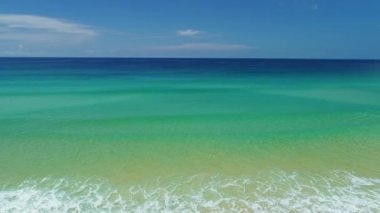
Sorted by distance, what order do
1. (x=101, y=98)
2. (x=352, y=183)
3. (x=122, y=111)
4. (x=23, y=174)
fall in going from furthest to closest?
(x=101, y=98)
(x=122, y=111)
(x=23, y=174)
(x=352, y=183)

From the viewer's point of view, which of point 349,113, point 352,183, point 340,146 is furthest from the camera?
point 349,113

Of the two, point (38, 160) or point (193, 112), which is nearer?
point (38, 160)

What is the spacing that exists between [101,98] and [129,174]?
13404mm

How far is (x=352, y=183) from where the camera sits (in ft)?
21.3

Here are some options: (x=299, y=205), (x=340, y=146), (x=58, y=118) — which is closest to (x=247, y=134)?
Result: (x=340, y=146)

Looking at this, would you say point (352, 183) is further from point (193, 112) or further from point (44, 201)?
point (193, 112)

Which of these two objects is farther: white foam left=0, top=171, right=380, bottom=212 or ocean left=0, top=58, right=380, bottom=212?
ocean left=0, top=58, right=380, bottom=212

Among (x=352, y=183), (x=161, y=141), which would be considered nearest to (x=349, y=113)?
(x=352, y=183)

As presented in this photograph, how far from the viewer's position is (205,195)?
233 inches

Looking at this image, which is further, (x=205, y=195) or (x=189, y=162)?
(x=189, y=162)

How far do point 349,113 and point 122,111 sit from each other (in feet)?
35.8

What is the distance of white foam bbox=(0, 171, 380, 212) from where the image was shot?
5492mm

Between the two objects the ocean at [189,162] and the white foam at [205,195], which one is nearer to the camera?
the white foam at [205,195]

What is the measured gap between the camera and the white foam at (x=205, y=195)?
18.0ft
